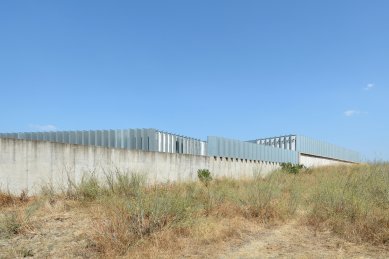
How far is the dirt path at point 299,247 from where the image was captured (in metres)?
5.69

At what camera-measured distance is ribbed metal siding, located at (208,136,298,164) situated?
21719 millimetres

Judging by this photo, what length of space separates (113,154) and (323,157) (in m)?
32.9

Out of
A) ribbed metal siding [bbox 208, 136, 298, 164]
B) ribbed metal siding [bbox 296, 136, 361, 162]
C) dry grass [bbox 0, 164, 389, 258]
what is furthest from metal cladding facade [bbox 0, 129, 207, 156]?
ribbed metal siding [bbox 296, 136, 361, 162]

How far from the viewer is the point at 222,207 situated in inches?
324

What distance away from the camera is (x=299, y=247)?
614 centimetres

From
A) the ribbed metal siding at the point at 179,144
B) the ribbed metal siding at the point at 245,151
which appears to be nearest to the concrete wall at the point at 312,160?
the ribbed metal siding at the point at 245,151

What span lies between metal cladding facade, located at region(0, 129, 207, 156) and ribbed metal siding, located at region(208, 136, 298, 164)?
2.99 feet

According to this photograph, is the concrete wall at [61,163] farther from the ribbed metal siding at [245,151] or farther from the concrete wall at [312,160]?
the concrete wall at [312,160]

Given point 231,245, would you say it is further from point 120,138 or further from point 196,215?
point 120,138

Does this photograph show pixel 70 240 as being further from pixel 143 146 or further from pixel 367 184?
pixel 143 146

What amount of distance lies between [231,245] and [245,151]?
63.2 feet

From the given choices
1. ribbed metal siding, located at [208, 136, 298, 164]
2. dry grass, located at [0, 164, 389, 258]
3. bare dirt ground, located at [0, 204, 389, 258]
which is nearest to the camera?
bare dirt ground, located at [0, 204, 389, 258]

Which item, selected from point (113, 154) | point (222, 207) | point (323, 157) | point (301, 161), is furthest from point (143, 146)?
point (323, 157)

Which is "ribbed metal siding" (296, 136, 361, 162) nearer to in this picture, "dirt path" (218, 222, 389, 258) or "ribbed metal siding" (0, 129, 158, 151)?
"ribbed metal siding" (0, 129, 158, 151)
